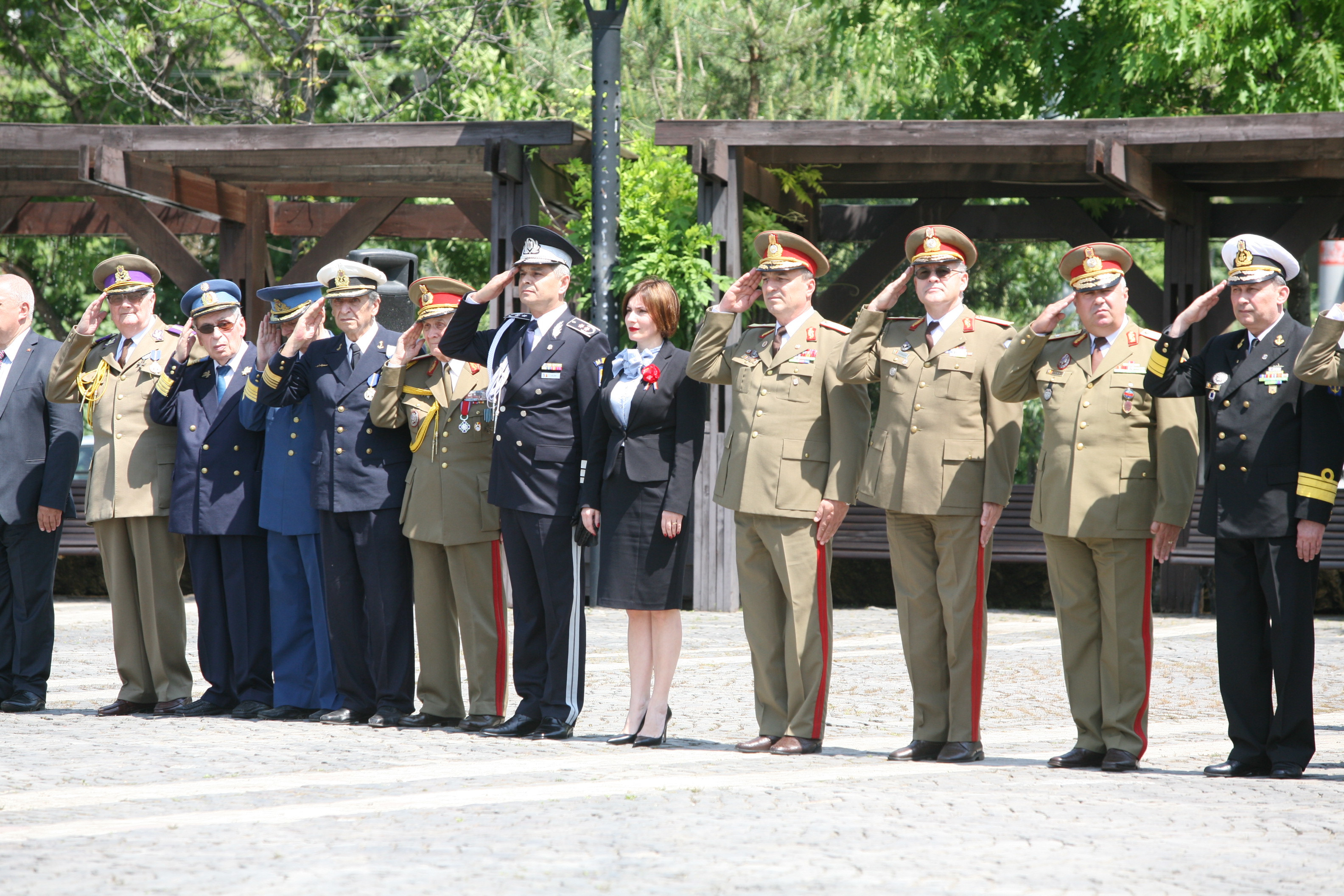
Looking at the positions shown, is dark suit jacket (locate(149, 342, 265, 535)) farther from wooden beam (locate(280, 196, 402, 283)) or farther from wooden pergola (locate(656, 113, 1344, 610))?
wooden beam (locate(280, 196, 402, 283))

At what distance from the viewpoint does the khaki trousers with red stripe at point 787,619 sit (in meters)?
5.78

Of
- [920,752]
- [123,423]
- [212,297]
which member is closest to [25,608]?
[123,423]

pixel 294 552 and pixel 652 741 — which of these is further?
pixel 294 552

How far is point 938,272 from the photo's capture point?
5766 millimetres

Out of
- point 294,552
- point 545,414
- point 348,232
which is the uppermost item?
point 348,232

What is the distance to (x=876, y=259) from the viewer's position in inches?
496

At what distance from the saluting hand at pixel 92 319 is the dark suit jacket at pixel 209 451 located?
0.35 meters

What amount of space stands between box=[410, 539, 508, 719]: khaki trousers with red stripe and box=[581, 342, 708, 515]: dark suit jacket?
0.60 metres

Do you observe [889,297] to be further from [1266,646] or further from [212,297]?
[212,297]

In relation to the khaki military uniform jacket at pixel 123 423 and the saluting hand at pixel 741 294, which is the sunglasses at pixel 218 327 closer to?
the khaki military uniform jacket at pixel 123 423

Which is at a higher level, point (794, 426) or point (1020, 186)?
point (1020, 186)

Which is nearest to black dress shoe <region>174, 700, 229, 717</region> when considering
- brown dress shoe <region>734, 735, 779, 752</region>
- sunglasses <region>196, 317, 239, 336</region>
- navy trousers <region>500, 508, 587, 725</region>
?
navy trousers <region>500, 508, 587, 725</region>

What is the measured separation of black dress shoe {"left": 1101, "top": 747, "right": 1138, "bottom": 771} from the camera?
5.41 meters

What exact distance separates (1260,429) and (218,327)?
4.28 m
